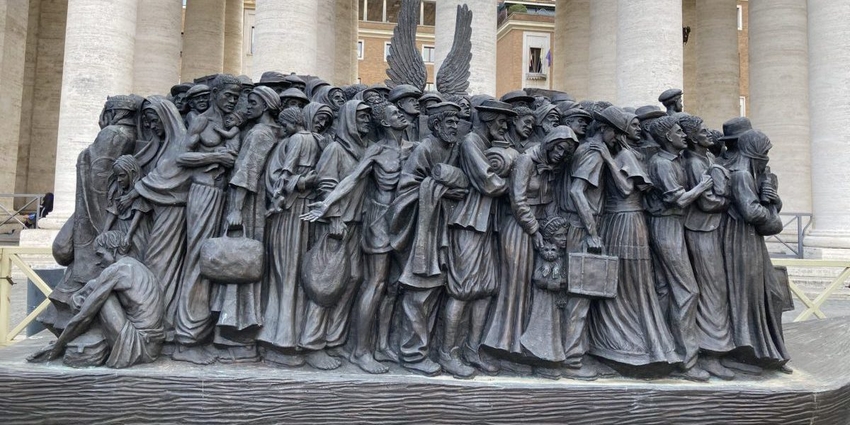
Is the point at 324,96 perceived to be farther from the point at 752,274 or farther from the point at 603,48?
the point at 603,48

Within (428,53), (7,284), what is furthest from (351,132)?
(428,53)

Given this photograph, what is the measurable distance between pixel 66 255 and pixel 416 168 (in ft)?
10.2

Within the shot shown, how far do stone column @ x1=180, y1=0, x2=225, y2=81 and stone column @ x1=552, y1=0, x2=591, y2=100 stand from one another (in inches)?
489

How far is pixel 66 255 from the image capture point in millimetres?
4945

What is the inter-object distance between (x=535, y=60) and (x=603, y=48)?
21.6 metres

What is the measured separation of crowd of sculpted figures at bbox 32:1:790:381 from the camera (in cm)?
445

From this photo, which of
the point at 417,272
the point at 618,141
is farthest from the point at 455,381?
the point at 618,141

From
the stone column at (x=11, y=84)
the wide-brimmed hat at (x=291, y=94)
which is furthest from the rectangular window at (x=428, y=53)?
the wide-brimmed hat at (x=291, y=94)

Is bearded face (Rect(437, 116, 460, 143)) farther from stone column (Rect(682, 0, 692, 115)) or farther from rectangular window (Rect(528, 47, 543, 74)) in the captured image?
rectangular window (Rect(528, 47, 543, 74))

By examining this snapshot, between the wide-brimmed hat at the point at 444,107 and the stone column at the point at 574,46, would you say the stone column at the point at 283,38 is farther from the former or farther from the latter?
the stone column at the point at 574,46

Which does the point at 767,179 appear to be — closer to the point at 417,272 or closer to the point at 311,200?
the point at 417,272

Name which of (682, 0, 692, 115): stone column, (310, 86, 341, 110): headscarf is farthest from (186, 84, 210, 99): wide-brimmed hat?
(682, 0, 692, 115): stone column

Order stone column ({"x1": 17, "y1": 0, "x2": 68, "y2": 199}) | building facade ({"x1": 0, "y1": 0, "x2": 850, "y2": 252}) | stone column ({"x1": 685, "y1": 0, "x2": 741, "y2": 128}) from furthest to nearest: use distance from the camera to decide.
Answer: stone column ({"x1": 17, "y1": 0, "x2": 68, "y2": 199})
stone column ({"x1": 685, "y1": 0, "x2": 741, "y2": 128})
building facade ({"x1": 0, "y1": 0, "x2": 850, "y2": 252})

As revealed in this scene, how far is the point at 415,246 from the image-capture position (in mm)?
4504
